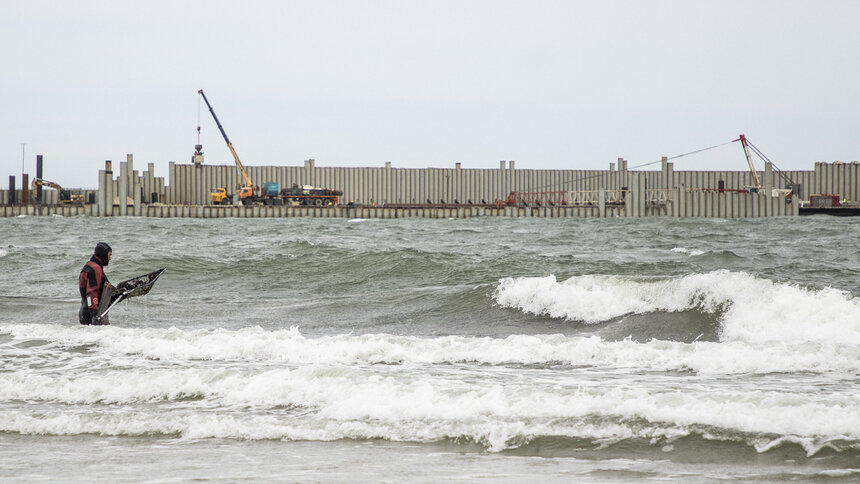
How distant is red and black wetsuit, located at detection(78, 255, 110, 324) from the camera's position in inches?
446

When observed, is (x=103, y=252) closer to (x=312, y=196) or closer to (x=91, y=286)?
(x=91, y=286)

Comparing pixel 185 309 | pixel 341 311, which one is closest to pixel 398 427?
pixel 341 311

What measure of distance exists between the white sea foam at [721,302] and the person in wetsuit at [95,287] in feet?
21.2

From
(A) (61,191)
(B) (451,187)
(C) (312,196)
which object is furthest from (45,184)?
(B) (451,187)

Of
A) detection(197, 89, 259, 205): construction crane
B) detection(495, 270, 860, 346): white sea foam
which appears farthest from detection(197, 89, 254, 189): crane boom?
detection(495, 270, 860, 346): white sea foam

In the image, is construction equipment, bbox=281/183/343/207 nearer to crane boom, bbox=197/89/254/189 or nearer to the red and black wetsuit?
crane boom, bbox=197/89/254/189

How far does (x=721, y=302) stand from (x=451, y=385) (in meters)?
6.69

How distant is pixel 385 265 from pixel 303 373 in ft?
47.3

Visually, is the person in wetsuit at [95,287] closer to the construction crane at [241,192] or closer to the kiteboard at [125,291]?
the kiteboard at [125,291]

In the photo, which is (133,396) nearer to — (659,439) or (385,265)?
(659,439)

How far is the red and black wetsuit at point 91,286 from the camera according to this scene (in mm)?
11320

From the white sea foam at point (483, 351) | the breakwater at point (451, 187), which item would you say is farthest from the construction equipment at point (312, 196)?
the white sea foam at point (483, 351)

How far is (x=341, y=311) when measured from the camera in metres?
15.4

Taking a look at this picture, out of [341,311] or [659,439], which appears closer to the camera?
[659,439]
